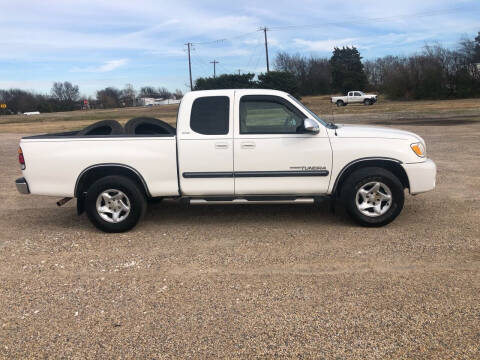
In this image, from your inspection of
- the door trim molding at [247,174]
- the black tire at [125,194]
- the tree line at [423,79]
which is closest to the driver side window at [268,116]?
the door trim molding at [247,174]

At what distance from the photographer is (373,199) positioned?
5.72 metres

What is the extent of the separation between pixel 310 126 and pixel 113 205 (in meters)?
2.80

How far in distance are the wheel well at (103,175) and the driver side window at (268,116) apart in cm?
153

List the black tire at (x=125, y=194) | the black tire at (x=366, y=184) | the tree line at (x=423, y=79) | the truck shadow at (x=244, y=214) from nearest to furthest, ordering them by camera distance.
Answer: the black tire at (x=366, y=184) < the black tire at (x=125, y=194) < the truck shadow at (x=244, y=214) < the tree line at (x=423, y=79)

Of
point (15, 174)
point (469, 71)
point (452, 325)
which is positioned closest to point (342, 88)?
point (469, 71)

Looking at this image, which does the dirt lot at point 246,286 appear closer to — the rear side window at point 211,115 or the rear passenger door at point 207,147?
the rear passenger door at point 207,147

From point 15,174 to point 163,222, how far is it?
6.87 meters

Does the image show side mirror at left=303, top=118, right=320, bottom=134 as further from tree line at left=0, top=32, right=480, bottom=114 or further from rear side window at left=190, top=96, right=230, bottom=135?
tree line at left=0, top=32, right=480, bottom=114

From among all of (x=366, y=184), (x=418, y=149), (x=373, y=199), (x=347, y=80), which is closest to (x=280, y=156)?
(x=366, y=184)

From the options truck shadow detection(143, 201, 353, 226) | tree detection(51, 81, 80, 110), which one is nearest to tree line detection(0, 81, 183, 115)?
tree detection(51, 81, 80, 110)

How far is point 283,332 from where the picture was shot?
11.0 ft

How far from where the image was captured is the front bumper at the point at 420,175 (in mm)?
5645

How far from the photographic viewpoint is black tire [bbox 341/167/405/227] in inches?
221

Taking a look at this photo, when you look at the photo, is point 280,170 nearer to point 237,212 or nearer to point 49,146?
point 237,212
